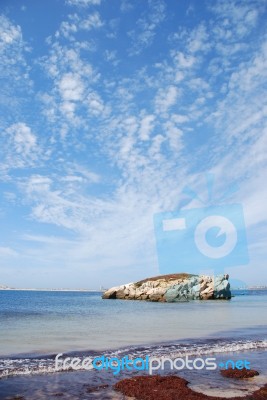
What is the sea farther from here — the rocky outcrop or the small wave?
the rocky outcrop

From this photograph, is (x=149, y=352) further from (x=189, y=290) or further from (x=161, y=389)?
(x=189, y=290)

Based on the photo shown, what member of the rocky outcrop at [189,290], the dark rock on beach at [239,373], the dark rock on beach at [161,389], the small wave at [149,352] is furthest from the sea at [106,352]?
the rocky outcrop at [189,290]

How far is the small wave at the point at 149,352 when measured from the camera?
49.0 feet

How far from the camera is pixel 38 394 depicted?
11438 millimetres

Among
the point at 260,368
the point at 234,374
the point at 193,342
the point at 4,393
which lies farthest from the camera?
the point at 193,342

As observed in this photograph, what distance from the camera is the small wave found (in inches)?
588

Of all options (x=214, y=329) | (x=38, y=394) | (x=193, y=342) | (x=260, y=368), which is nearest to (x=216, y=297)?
(x=214, y=329)

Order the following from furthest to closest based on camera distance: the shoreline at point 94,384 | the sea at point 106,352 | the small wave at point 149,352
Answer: the small wave at point 149,352 → the sea at point 106,352 → the shoreline at point 94,384

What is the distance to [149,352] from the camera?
748 inches

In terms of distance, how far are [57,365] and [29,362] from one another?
1.78 meters

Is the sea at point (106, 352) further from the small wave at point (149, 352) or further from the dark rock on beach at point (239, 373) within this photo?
the dark rock on beach at point (239, 373)

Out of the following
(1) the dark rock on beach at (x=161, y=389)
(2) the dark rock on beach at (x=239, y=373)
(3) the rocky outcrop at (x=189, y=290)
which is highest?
(3) the rocky outcrop at (x=189, y=290)

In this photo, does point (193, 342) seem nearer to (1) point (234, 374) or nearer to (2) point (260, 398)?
(1) point (234, 374)

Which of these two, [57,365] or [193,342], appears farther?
[193,342]
